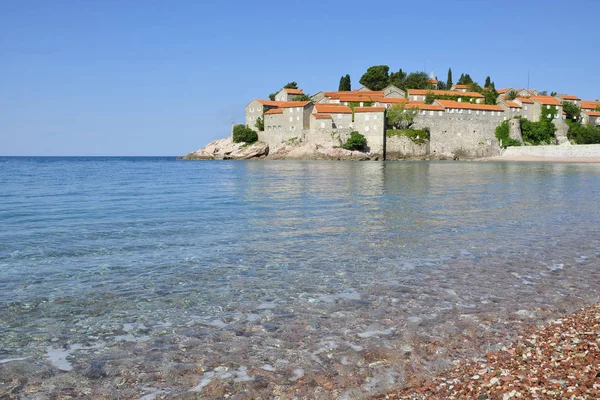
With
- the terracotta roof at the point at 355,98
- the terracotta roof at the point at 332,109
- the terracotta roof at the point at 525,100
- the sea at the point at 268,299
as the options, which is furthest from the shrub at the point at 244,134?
the sea at the point at 268,299

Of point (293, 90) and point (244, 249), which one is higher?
point (293, 90)

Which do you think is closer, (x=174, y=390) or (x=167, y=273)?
(x=174, y=390)

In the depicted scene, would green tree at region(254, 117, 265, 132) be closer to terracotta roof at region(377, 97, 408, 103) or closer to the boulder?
A: the boulder

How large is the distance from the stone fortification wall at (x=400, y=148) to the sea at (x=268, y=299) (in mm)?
69079

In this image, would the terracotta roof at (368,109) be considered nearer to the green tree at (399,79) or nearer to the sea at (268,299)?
the green tree at (399,79)

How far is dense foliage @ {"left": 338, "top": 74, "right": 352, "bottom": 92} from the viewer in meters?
101

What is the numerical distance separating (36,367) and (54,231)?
908 cm

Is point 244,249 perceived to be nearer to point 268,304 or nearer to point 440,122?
point 268,304

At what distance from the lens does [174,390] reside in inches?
178

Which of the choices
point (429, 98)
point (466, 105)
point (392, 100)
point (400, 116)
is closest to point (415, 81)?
point (429, 98)

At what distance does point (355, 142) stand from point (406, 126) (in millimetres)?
11190

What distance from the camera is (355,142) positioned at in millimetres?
81188

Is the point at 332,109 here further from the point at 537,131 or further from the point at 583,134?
the point at 583,134

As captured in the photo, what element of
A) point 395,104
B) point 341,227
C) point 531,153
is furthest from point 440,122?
point 341,227
